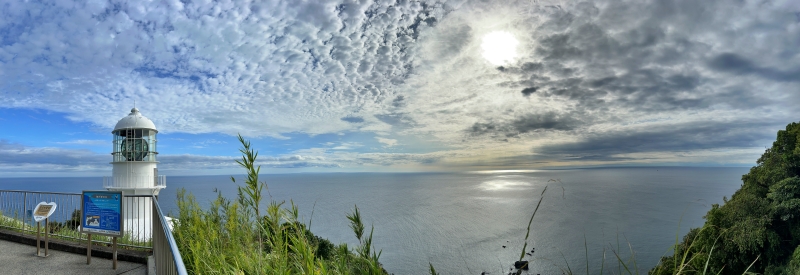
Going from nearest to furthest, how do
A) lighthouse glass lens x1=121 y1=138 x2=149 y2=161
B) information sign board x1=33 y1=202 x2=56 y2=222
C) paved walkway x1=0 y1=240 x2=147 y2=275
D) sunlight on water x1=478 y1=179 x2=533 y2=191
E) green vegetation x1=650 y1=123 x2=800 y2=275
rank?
1. paved walkway x1=0 y1=240 x2=147 y2=275
2. information sign board x1=33 y1=202 x2=56 y2=222
3. lighthouse glass lens x1=121 y1=138 x2=149 y2=161
4. green vegetation x1=650 y1=123 x2=800 y2=275
5. sunlight on water x1=478 y1=179 x2=533 y2=191

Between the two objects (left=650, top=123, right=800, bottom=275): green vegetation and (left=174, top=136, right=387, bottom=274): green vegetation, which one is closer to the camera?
(left=174, top=136, right=387, bottom=274): green vegetation

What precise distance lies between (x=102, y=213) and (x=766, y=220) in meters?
31.0

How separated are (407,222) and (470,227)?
9.69 meters

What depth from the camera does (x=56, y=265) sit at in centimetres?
624

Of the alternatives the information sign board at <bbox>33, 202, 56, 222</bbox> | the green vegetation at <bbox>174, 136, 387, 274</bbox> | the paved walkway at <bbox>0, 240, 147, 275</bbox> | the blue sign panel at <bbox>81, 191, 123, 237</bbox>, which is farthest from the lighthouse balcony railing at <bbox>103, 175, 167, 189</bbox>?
the green vegetation at <bbox>174, 136, 387, 274</bbox>

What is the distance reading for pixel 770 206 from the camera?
23172 mm

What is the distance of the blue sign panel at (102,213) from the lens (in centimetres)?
604

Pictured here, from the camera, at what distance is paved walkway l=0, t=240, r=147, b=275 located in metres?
5.92

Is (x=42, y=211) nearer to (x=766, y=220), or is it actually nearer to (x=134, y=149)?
(x=134, y=149)

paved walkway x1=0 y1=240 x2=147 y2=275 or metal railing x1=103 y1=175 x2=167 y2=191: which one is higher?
metal railing x1=103 y1=175 x2=167 y2=191

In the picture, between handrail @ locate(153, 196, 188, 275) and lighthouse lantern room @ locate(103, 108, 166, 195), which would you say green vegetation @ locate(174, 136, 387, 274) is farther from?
lighthouse lantern room @ locate(103, 108, 166, 195)

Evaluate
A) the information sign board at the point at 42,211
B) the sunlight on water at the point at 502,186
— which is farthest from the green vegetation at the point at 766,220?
the sunlight on water at the point at 502,186

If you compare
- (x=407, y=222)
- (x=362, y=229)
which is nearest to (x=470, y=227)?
(x=407, y=222)

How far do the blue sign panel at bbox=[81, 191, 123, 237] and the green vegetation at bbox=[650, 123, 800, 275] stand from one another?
24035 millimetres
